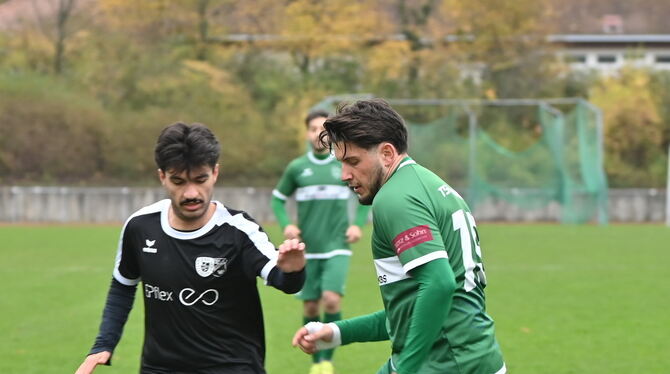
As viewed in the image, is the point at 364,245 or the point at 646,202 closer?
the point at 364,245

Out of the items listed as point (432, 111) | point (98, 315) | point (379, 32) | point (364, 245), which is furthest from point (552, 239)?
point (379, 32)

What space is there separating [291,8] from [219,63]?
146 inches

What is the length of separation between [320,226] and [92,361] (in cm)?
456

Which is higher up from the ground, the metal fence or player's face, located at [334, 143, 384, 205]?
player's face, located at [334, 143, 384, 205]

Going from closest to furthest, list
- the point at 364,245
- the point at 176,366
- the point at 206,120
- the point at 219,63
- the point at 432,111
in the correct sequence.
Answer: the point at 176,366 → the point at 364,245 → the point at 432,111 → the point at 206,120 → the point at 219,63

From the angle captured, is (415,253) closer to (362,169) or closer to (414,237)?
(414,237)

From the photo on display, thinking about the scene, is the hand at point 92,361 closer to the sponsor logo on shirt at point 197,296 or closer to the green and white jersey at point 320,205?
the sponsor logo on shirt at point 197,296

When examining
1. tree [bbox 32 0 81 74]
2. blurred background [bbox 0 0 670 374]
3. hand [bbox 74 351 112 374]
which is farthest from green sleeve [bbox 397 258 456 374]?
tree [bbox 32 0 81 74]

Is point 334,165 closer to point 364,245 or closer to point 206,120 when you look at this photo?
point 364,245

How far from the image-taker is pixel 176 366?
3.86 metres

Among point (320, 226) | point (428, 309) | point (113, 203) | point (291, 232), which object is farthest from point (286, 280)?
point (113, 203)

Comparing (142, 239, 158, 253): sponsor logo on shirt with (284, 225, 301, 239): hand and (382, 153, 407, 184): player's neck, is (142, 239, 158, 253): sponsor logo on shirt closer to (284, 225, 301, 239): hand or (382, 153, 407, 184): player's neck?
(382, 153, 407, 184): player's neck

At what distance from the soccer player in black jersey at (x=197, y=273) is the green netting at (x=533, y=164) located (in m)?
22.7

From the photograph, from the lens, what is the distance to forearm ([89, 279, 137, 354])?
4.00 metres
